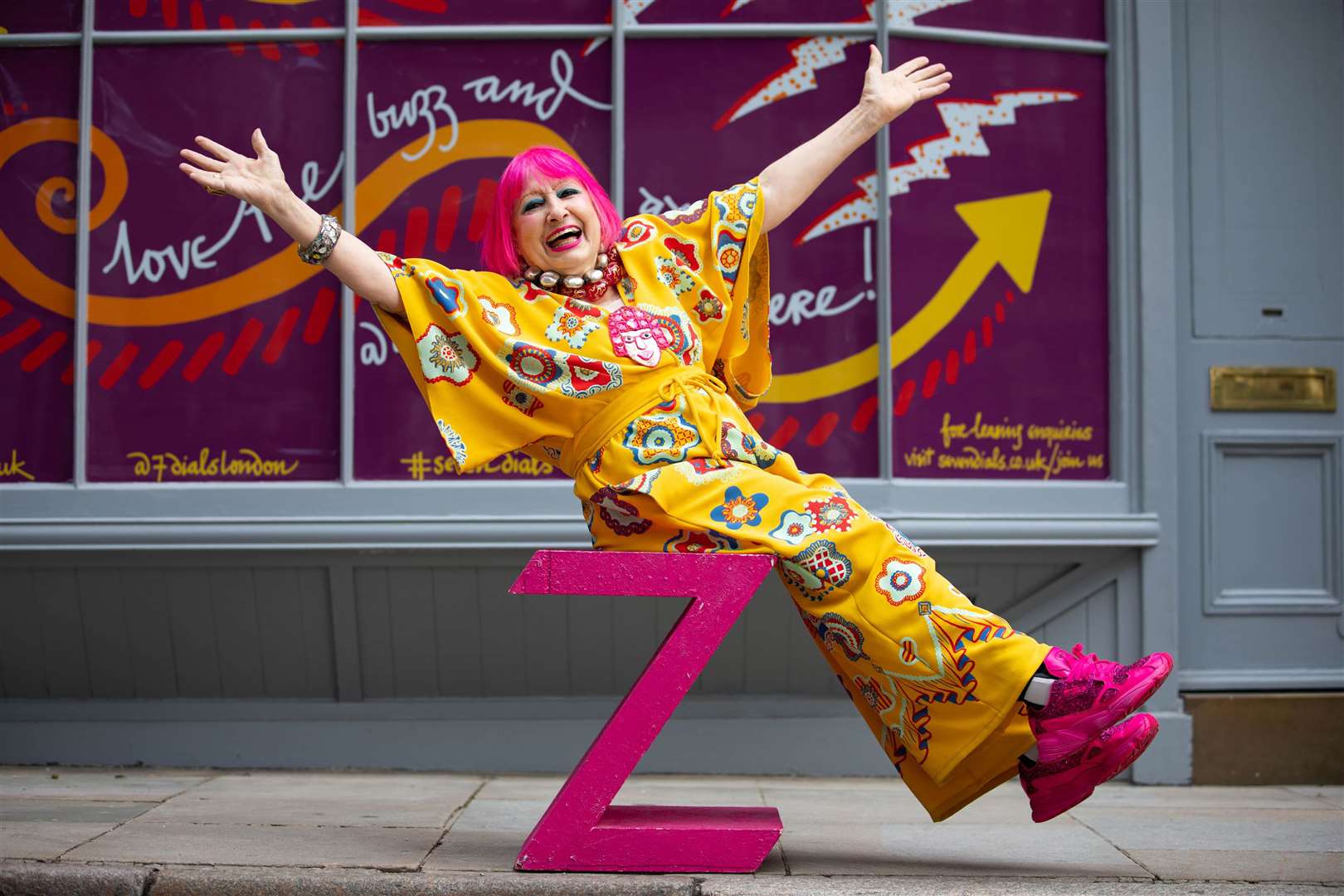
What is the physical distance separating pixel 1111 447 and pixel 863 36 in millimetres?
1629

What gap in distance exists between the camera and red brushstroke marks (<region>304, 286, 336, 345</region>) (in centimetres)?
432

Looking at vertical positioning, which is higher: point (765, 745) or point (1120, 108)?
point (1120, 108)

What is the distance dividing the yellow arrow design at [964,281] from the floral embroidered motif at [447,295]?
1.64 metres

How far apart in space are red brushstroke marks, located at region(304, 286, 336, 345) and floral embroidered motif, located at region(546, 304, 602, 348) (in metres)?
1.65

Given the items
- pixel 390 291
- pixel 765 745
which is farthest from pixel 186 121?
pixel 765 745

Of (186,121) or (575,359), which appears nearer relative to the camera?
(575,359)

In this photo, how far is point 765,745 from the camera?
4.37 meters

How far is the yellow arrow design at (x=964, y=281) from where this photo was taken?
4.32 metres

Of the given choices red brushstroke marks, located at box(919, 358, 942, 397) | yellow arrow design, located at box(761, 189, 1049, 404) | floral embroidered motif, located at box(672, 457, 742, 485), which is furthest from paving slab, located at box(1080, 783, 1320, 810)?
floral embroidered motif, located at box(672, 457, 742, 485)

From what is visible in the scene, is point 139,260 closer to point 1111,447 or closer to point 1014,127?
point 1014,127

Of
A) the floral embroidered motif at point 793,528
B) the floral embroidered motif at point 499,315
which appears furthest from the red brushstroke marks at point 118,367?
the floral embroidered motif at point 793,528

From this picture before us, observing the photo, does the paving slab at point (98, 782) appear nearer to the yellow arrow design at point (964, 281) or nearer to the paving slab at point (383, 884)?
the paving slab at point (383, 884)

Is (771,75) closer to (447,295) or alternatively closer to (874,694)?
(447,295)

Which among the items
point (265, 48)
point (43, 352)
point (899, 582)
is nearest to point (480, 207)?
point (265, 48)
